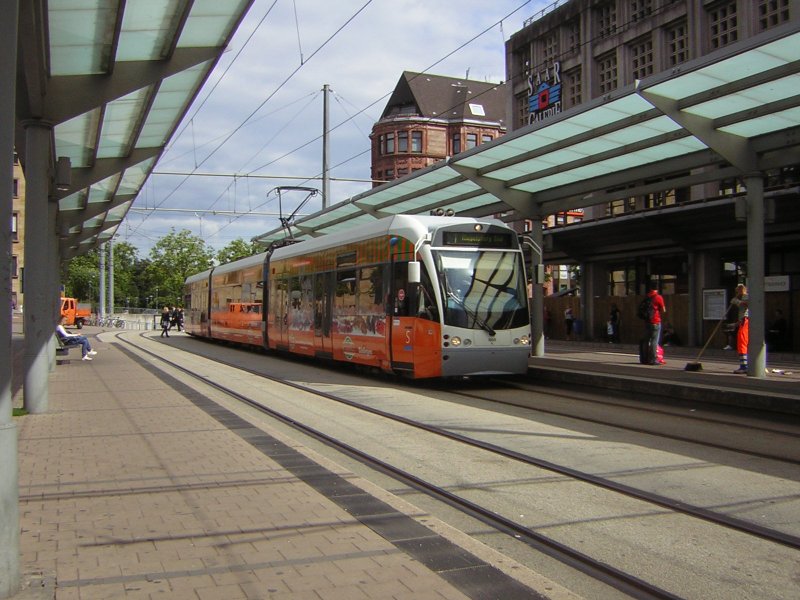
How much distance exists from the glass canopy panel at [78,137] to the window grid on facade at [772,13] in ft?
77.1

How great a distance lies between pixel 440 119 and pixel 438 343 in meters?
60.6

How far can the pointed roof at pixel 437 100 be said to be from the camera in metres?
71.6

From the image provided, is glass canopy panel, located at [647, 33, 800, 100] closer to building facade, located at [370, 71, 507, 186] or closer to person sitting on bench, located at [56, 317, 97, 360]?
person sitting on bench, located at [56, 317, 97, 360]

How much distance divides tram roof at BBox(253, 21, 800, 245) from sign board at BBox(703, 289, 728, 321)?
834 centimetres

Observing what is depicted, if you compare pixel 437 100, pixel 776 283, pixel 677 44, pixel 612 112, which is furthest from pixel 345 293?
pixel 437 100

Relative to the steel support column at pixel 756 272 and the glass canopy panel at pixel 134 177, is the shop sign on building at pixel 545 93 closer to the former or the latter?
the glass canopy panel at pixel 134 177

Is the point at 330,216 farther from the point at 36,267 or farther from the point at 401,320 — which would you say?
the point at 36,267

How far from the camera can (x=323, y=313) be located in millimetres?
17875

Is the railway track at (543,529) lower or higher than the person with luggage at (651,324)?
lower

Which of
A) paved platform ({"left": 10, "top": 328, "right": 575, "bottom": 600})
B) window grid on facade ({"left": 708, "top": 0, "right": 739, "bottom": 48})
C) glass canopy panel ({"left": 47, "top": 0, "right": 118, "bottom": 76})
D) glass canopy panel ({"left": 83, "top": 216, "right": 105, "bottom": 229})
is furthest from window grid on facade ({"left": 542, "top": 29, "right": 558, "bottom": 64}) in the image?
paved platform ({"left": 10, "top": 328, "right": 575, "bottom": 600})

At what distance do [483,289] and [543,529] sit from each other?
28.6 ft

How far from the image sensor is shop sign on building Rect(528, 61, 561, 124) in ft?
130

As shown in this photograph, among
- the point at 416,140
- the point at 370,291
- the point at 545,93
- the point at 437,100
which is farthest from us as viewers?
the point at 437,100

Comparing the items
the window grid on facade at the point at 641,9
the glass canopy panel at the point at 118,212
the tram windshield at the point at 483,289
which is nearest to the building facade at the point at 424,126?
the window grid on facade at the point at 641,9
